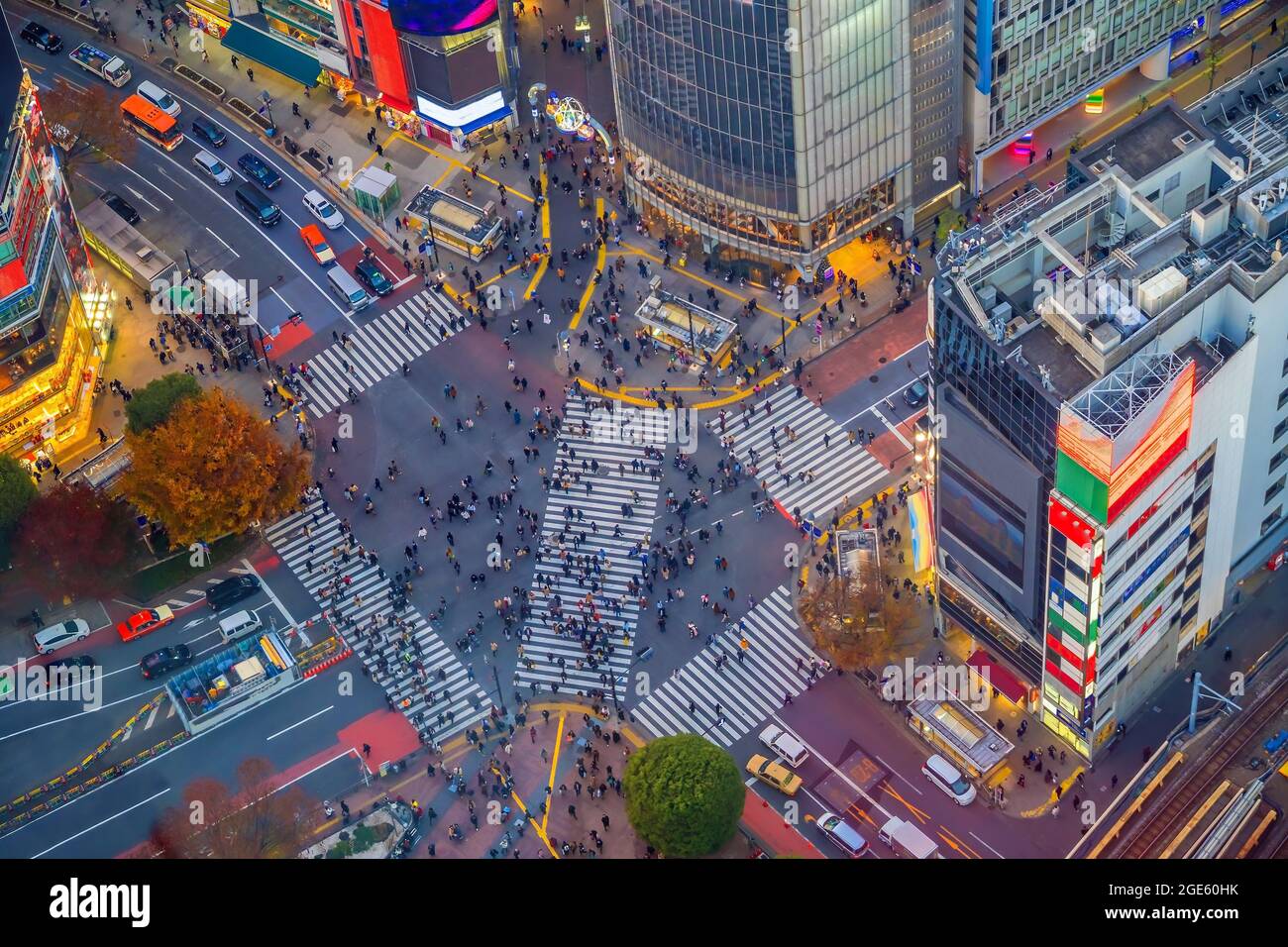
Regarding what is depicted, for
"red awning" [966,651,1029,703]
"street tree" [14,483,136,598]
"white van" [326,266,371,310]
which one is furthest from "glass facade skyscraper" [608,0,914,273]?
"street tree" [14,483,136,598]

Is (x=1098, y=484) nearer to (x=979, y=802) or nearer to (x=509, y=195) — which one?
(x=979, y=802)

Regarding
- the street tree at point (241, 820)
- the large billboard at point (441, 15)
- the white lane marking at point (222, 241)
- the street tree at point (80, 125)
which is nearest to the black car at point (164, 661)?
the street tree at point (241, 820)

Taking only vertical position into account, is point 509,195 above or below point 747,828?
above

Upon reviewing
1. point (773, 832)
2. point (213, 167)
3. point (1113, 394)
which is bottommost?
point (773, 832)

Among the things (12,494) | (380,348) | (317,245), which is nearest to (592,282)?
(380,348)

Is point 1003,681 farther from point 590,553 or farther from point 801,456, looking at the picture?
point 590,553

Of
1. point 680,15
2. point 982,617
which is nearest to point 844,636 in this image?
point 982,617

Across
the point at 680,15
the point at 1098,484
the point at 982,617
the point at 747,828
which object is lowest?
the point at 747,828
